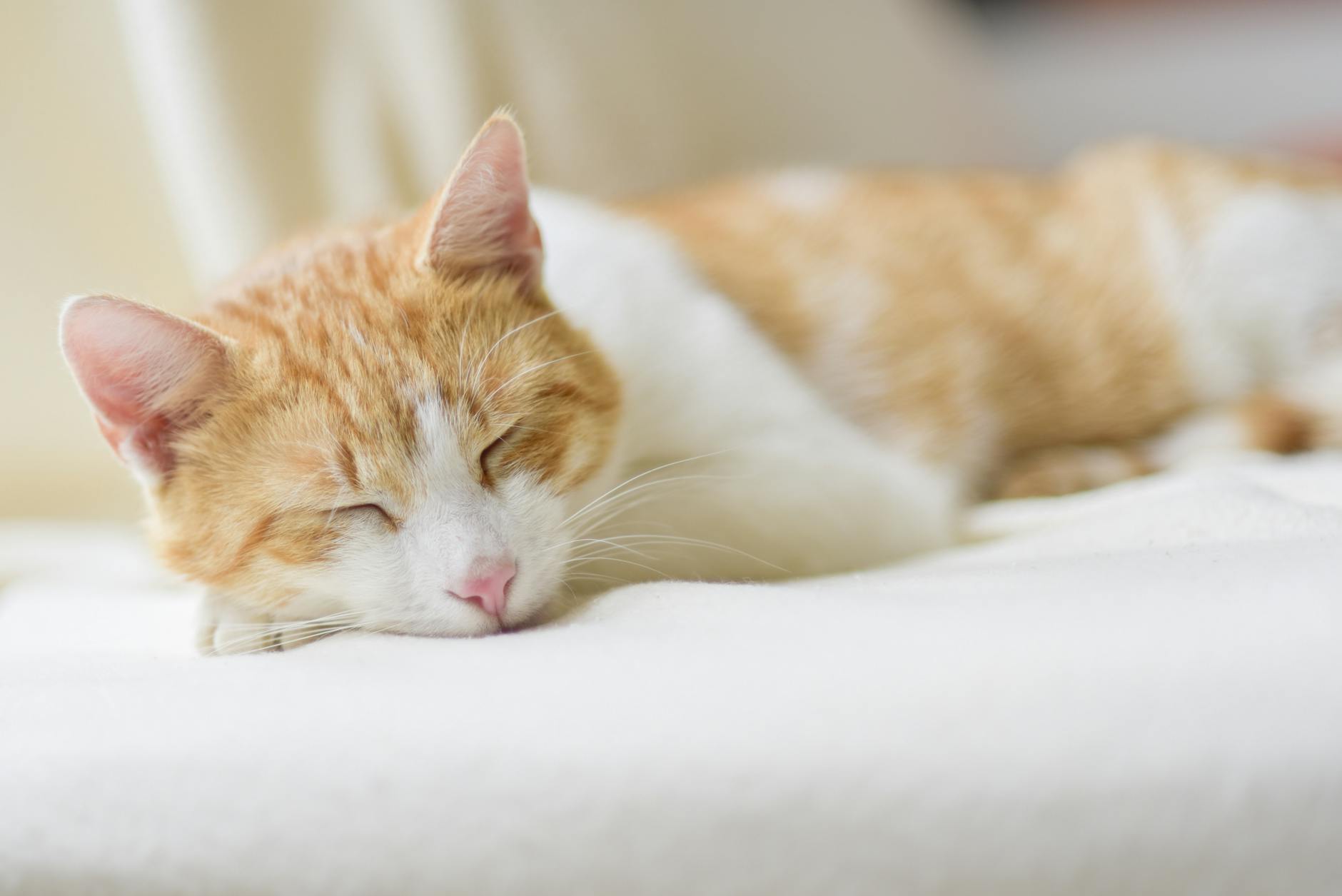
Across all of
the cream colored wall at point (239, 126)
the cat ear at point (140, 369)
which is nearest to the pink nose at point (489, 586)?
the cat ear at point (140, 369)

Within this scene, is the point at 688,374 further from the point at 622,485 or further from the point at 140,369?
the point at 140,369

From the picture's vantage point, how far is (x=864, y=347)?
1.78 meters

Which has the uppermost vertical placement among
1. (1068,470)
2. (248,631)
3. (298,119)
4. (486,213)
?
(298,119)

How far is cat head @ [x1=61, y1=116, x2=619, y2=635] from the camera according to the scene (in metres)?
1.00

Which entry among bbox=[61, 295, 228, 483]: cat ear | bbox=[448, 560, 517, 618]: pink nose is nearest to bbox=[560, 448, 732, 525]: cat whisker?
bbox=[448, 560, 517, 618]: pink nose

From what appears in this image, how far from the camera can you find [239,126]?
178 cm

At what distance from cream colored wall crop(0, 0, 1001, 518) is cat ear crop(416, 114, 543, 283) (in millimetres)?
588

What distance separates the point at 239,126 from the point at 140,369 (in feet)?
2.99

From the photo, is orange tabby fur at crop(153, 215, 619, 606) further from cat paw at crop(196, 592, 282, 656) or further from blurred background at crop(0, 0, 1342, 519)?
blurred background at crop(0, 0, 1342, 519)

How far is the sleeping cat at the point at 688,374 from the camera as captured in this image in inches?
40.2

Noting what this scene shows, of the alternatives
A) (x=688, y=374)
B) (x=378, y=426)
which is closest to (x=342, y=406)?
(x=378, y=426)

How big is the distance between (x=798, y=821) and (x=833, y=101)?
239 centimetres

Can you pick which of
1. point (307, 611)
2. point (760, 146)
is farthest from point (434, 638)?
point (760, 146)

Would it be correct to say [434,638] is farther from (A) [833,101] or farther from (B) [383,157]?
(A) [833,101]
